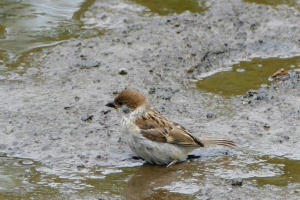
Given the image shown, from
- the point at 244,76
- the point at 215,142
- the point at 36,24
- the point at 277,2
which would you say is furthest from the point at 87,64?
the point at 277,2

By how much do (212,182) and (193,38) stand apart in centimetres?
408

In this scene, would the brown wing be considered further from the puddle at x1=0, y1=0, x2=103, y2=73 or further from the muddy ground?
the puddle at x1=0, y1=0, x2=103, y2=73

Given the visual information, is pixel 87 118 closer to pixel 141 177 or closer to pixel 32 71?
pixel 141 177

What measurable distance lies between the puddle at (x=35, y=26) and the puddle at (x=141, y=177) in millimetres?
3164

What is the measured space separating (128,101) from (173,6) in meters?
4.87

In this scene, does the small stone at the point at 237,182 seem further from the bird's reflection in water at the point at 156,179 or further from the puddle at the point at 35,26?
the puddle at the point at 35,26

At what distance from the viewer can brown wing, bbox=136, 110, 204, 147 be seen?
675 centimetres

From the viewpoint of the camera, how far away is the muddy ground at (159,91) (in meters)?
7.01

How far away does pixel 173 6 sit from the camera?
1145 centimetres

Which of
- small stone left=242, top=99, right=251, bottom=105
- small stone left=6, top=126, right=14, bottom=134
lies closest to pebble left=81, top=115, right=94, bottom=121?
small stone left=6, top=126, right=14, bottom=134

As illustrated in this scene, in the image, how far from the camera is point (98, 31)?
10.5 meters

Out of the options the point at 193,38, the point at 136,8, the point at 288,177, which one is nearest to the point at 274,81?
the point at 193,38

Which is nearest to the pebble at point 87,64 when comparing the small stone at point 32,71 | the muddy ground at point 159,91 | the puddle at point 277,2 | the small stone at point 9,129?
the muddy ground at point 159,91

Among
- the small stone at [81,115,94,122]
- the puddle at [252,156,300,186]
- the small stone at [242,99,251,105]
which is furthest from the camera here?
the small stone at [242,99,251,105]
